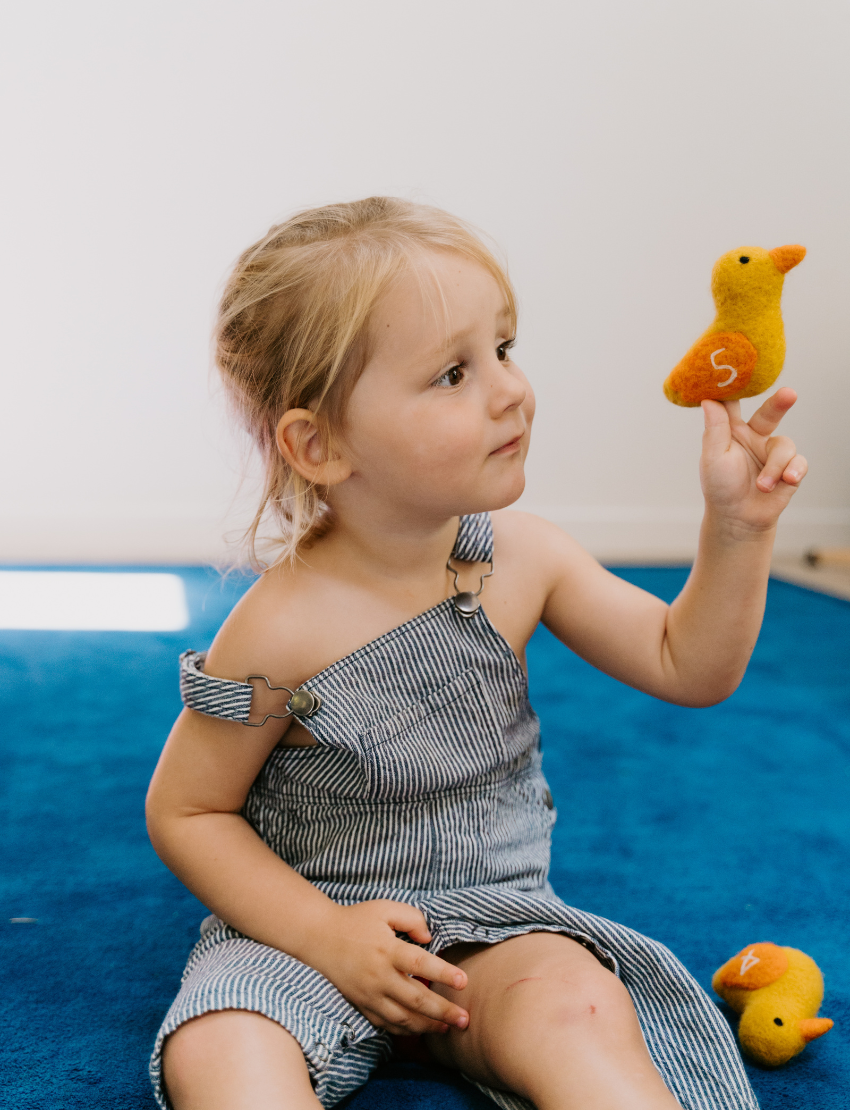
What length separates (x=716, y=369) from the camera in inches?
26.2

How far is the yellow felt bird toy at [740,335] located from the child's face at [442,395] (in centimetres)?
12

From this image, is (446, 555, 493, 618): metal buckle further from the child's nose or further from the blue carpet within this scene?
the blue carpet

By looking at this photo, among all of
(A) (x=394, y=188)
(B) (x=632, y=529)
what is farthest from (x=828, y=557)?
(A) (x=394, y=188)

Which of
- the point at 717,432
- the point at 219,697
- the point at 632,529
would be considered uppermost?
the point at 717,432

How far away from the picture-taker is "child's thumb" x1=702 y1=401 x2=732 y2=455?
65 centimetres

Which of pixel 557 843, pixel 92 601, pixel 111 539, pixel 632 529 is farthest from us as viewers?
pixel 632 529

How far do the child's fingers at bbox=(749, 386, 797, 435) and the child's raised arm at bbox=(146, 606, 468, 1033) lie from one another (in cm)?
35

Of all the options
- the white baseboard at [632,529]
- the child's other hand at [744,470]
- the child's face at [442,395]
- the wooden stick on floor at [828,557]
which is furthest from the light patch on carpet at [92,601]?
the wooden stick on floor at [828,557]

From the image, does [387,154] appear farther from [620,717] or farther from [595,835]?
[595,835]

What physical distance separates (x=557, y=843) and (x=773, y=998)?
0.99ft

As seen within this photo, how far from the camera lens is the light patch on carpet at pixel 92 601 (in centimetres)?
164

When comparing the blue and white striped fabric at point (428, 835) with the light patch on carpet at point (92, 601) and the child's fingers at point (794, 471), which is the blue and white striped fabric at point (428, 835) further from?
the light patch on carpet at point (92, 601)

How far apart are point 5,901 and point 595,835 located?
20.8 inches

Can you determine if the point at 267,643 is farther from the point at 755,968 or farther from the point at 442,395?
the point at 755,968
